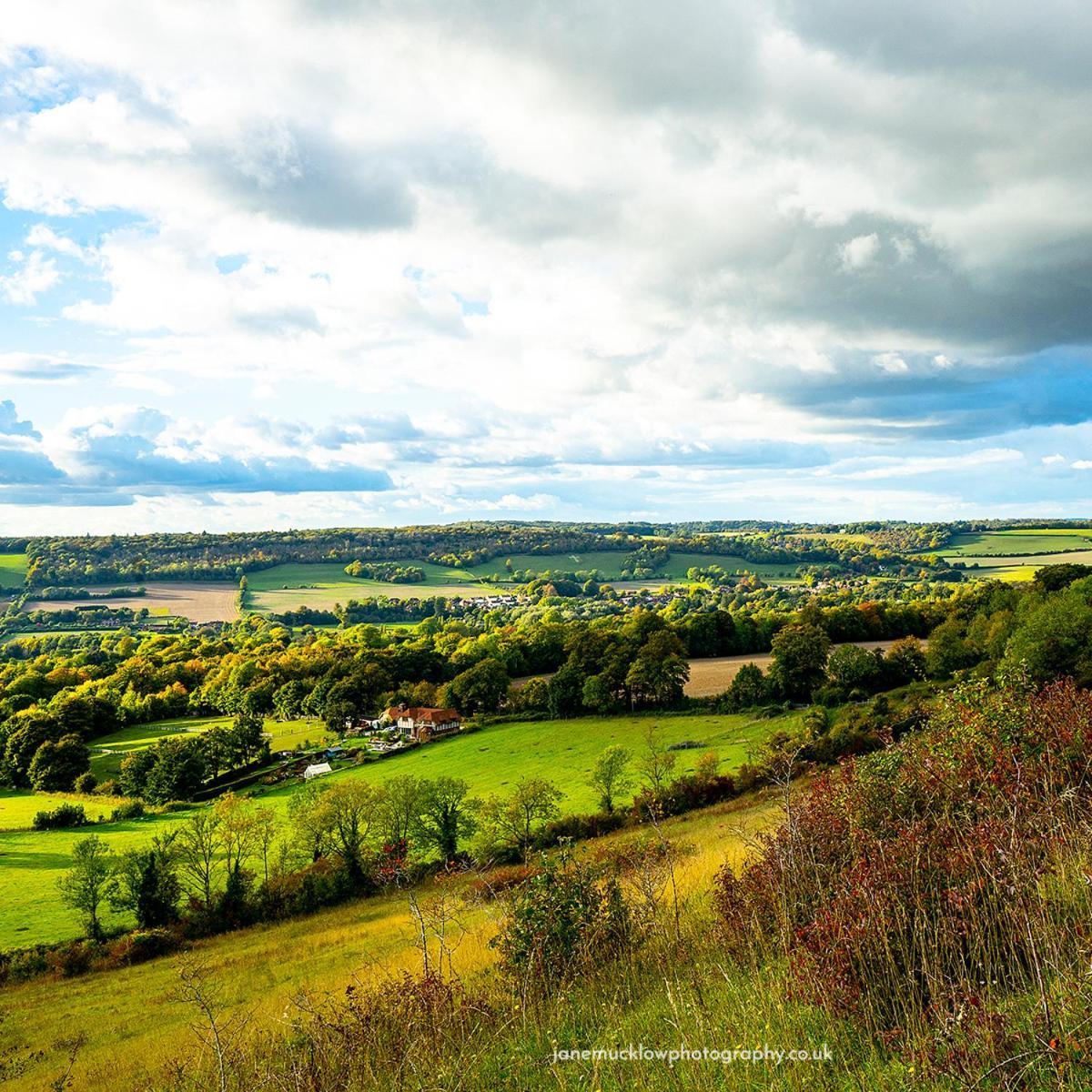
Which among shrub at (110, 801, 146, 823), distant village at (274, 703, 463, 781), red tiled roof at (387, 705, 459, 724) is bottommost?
shrub at (110, 801, 146, 823)

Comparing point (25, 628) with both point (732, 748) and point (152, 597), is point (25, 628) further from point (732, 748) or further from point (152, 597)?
point (732, 748)

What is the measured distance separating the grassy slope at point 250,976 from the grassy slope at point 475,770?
9338 mm

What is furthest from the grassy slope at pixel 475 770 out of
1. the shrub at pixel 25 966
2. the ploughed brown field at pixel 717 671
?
the ploughed brown field at pixel 717 671

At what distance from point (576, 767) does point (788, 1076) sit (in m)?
A: 54.4

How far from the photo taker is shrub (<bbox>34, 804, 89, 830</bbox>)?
5922cm

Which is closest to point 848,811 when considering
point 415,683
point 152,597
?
point 415,683

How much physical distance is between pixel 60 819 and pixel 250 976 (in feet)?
141

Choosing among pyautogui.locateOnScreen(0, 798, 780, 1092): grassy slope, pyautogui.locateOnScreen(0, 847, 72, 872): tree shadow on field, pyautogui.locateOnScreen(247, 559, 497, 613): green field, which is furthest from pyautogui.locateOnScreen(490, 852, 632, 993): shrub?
pyautogui.locateOnScreen(247, 559, 497, 613): green field

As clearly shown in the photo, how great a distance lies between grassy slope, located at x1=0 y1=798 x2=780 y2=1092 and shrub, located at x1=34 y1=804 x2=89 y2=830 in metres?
29.3

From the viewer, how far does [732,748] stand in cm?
5619

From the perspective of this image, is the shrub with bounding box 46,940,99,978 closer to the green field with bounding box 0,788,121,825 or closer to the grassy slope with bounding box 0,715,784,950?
the grassy slope with bounding box 0,715,784,950

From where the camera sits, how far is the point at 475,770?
60906 mm

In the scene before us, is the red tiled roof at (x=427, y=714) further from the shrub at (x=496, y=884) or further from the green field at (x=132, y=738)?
the shrub at (x=496, y=884)

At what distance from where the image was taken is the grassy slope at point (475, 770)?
43219 mm
